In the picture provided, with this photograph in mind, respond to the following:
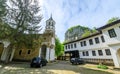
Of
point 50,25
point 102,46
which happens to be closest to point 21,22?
point 50,25

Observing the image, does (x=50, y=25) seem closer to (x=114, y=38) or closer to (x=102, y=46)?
(x=102, y=46)

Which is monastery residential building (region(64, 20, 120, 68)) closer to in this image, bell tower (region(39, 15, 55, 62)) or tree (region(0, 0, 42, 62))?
bell tower (region(39, 15, 55, 62))

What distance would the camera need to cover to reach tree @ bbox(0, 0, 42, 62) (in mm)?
16500

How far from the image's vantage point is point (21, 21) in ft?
57.1

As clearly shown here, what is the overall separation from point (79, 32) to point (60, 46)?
2564cm

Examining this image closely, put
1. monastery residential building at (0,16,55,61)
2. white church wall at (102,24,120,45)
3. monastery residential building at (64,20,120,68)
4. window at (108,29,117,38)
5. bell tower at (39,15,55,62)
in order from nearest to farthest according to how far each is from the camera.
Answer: white church wall at (102,24,120,45), monastery residential building at (64,20,120,68), window at (108,29,117,38), monastery residential building at (0,16,55,61), bell tower at (39,15,55,62)

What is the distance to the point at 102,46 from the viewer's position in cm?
2202

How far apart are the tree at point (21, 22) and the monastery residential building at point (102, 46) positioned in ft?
41.5

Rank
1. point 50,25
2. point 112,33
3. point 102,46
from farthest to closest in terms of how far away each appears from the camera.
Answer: point 50,25 → point 102,46 → point 112,33

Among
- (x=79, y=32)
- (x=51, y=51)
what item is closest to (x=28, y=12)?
(x=51, y=51)

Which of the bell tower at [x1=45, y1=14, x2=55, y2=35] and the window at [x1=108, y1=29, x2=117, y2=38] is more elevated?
the bell tower at [x1=45, y1=14, x2=55, y2=35]

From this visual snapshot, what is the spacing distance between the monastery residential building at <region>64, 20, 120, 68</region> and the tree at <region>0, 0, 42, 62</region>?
41.5ft

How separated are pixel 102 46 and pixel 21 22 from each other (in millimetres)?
17851

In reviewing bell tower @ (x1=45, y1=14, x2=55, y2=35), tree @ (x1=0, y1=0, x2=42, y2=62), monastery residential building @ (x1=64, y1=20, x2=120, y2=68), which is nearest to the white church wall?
monastery residential building @ (x1=64, y1=20, x2=120, y2=68)
